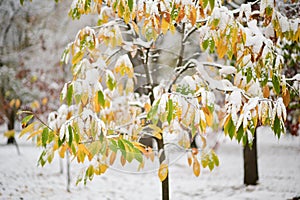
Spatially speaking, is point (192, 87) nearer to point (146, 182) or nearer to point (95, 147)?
point (95, 147)

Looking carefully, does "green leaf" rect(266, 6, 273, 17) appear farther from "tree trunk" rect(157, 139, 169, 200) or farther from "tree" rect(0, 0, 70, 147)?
"tree" rect(0, 0, 70, 147)

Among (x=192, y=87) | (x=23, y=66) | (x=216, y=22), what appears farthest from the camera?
(x=23, y=66)

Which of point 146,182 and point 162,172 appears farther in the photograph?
point 146,182

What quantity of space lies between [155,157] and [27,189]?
1.83m

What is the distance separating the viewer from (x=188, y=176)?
5223mm

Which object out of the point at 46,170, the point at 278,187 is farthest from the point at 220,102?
the point at 46,170

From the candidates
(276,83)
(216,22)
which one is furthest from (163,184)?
(216,22)

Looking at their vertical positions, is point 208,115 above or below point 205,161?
above

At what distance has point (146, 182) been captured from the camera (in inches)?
190

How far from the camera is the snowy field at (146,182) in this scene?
145 inches

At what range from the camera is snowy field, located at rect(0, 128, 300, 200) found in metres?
3.69

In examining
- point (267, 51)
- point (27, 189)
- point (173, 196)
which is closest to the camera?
point (267, 51)

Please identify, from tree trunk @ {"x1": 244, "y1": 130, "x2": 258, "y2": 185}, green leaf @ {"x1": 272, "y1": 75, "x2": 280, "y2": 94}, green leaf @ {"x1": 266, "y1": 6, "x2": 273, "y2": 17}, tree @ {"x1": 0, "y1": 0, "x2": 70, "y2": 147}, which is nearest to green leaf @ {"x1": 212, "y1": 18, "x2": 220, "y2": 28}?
green leaf @ {"x1": 266, "y1": 6, "x2": 273, "y2": 17}

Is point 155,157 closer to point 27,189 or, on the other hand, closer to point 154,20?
point 154,20
